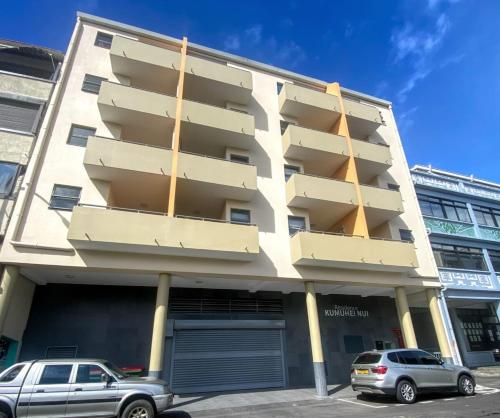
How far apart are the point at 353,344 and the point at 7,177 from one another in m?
19.2

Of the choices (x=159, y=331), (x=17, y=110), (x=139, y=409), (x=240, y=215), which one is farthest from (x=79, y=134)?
(x=139, y=409)

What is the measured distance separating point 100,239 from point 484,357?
24803 mm

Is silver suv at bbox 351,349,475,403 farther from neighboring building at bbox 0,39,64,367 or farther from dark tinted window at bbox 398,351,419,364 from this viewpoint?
neighboring building at bbox 0,39,64,367

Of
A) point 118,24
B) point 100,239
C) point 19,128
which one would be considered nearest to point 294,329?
point 100,239

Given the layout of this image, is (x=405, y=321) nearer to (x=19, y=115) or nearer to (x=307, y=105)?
(x=307, y=105)

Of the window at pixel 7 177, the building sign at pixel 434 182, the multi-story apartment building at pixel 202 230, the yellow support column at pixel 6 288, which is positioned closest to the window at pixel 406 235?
the multi-story apartment building at pixel 202 230

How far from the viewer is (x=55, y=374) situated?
8.24 meters

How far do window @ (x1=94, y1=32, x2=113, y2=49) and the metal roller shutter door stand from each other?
641 inches

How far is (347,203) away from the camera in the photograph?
A: 17172 mm

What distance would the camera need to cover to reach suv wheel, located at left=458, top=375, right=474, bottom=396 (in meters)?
12.3

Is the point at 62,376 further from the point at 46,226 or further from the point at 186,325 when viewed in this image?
the point at 186,325

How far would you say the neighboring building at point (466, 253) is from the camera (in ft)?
68.3

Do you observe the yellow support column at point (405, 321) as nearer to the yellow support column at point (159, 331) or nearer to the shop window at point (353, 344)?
the shop window at point (353, 344)

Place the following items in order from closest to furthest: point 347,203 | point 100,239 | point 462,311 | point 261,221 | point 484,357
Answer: point 100,239 < point 261,221 < point 347,203 < point 484,357 < point 462,311
